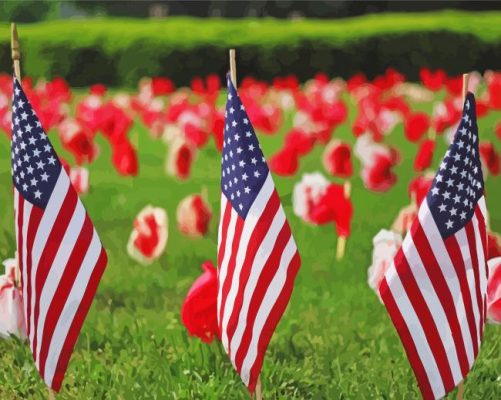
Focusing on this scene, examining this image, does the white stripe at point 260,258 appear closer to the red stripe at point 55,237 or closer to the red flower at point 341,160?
the red stripe at point 55,237

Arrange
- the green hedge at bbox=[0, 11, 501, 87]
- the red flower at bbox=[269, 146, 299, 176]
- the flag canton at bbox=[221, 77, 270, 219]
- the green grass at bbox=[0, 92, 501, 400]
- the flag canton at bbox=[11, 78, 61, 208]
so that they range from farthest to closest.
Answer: the green hedge at bbox=[0, 11, 501, 87] < the red flower at bbox=[269, 146, 299, 176] < the green grass at bbox=[0, 92, 501, 400] < the flag canton at bbox=[11, 78, 61, 208] < the flag canton at bbox=[221, 77, 270, 219]

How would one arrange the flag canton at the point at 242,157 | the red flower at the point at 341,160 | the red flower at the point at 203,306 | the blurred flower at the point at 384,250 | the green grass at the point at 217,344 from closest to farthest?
the flag canton at the point at 242,157 → the red flower at the point at 203,306 → the green grass at the point at 217,344 → the blurred flower at the point at 384,250 → the red flower at the point at 341,160

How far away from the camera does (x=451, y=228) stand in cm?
353

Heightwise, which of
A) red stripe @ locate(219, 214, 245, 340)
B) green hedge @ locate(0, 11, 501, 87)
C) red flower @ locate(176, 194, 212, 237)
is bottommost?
green hedge @ locate(0, 11, 501, 87)

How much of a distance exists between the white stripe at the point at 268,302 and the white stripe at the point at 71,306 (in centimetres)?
58

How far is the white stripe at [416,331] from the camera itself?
354 cm

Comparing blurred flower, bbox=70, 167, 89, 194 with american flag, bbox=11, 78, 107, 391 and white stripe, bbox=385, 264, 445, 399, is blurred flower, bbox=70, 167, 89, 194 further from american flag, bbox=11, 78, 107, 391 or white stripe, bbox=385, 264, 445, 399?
white stripe, bbox=385, 264, 445, 399

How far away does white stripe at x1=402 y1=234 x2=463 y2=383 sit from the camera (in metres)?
3.52

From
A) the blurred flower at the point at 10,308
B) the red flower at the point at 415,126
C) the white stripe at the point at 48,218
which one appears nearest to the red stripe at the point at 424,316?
the white stripe at the point at 48,218

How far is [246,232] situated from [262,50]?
738 inches

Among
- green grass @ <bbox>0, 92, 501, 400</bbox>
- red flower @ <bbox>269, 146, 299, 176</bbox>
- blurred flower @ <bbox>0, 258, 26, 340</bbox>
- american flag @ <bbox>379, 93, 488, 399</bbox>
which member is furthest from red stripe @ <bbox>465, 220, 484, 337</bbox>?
red flower @ <bbox>269, 146, 299, 176</bbox>

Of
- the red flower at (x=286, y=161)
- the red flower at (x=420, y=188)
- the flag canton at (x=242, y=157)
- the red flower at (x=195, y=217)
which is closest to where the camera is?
the flag canton at (x=242, y=157)

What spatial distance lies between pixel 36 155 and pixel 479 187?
1.43 meters

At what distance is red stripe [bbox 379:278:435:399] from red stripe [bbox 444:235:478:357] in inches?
7.6
